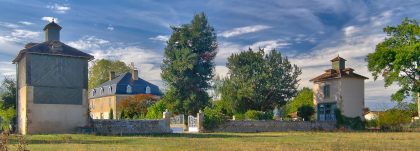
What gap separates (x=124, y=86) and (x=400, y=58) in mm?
40425

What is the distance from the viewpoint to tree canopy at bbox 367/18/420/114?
44.9 m

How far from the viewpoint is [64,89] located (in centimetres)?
3569

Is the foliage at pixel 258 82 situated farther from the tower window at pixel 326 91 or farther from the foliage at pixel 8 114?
the foliage at pixel 8 114

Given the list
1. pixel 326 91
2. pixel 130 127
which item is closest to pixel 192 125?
pixel 130 127

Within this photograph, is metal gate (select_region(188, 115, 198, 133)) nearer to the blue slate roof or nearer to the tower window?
the tower window

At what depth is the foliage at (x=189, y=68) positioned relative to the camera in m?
49.0

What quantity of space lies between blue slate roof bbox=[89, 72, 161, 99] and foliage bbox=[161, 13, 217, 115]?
21408 millimetres

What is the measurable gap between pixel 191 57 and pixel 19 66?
56.0 feet

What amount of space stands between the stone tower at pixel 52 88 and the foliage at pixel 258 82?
2001 cm

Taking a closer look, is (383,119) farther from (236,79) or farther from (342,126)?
(236,79)

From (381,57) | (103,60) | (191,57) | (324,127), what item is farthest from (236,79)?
(103,60)

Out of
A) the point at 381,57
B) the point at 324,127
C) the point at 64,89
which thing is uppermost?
the point at 381,57

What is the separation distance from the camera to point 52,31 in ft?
124

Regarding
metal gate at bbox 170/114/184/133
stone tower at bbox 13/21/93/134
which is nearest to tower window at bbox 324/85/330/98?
metal gate at bbox 170/114/184/133
